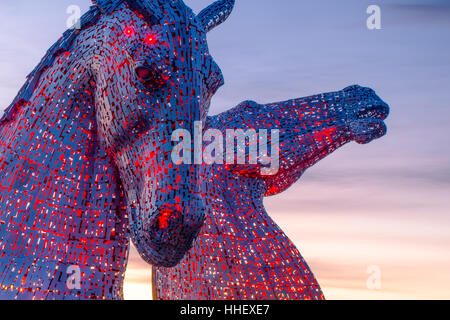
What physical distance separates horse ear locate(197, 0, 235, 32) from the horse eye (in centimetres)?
46

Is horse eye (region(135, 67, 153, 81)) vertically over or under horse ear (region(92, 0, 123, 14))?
under

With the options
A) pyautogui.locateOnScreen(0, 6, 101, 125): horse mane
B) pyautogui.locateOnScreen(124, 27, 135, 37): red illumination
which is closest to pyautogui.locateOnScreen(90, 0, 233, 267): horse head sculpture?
pyautogui.locateOnScreen(124, 27, 135, 37): red illumination

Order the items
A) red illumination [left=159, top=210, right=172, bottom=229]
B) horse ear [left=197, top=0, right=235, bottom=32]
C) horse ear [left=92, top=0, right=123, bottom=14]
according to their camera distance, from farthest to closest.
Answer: horse ear [left=197, top=0, right=235, bottom=32]
horse ear [left=92, top=0, right=123, bottom=14]
red illumination [left=159, top=210, right=172, bottom=229]

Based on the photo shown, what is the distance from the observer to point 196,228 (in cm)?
134

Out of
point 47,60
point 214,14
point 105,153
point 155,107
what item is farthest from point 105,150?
→ point 214,14

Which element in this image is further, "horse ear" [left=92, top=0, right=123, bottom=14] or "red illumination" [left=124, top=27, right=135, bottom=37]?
"horse ear" [left=92, top=0, right=123, bottom=14]

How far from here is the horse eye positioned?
4.54 ft

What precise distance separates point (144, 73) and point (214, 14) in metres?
0.55

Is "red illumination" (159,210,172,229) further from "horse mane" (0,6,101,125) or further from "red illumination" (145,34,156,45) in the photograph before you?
"horse mane" (0,6,101,125)

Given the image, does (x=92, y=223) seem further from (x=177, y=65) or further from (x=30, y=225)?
(x=177, y=65)

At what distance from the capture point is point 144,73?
1387 mm

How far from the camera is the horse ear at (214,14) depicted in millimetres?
1785

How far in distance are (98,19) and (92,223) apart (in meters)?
0.66
